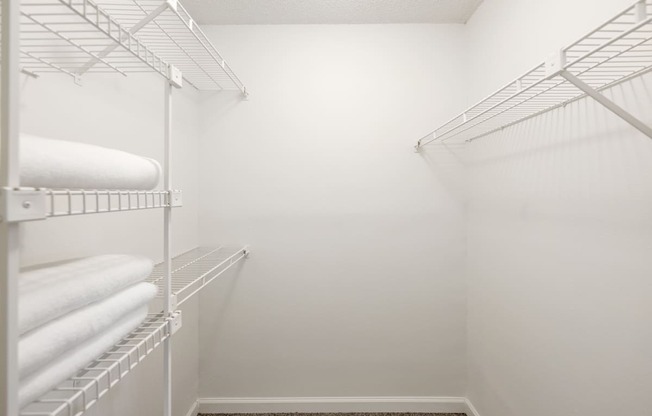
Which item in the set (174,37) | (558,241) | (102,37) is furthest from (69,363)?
(174,37)

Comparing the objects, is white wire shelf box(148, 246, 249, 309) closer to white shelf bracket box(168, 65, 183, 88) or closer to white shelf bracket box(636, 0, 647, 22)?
white shelf bracket box(168, 65, 183, 88)

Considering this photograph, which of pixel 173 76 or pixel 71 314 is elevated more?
pixel 173 76

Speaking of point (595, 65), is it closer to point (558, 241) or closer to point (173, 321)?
point (558, 241)

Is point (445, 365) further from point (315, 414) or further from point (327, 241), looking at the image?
point (327, 241)

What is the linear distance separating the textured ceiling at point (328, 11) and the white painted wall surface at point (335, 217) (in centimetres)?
6

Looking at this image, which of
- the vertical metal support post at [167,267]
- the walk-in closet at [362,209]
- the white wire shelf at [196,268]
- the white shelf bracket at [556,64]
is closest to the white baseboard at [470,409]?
the walk-in closet at [362,209]

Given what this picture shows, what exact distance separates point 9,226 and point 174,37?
4.63ft

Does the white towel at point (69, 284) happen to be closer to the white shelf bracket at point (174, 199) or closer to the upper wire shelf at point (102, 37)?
the white shelf bracket at point (174, 199)

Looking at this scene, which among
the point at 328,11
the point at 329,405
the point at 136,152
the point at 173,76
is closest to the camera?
the point at 173,76

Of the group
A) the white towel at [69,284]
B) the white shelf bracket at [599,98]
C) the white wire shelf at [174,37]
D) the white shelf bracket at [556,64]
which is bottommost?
the white towel at [69,284]

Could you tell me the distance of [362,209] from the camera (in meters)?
1.86

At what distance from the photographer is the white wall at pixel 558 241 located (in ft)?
2.84

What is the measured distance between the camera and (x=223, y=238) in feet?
6.12

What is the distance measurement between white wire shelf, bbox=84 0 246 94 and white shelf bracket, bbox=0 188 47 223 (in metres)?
0.65
